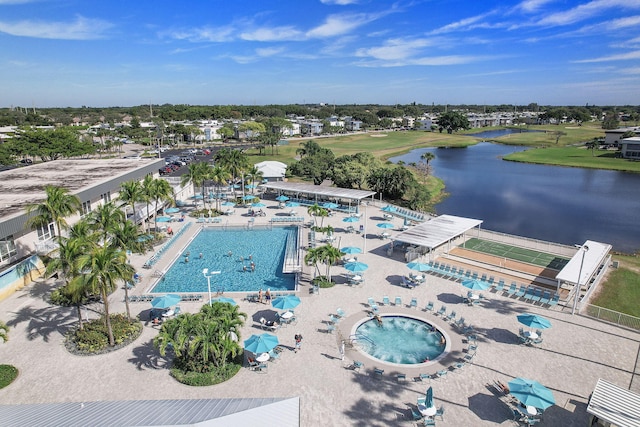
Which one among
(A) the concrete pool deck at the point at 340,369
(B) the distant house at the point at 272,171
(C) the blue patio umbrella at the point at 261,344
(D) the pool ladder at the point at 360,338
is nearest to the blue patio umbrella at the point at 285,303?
(A) the concrete pool deck at the point at 340,369

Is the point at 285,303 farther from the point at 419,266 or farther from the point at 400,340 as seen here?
the point at 419,266

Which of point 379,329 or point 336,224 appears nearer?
point 379,329

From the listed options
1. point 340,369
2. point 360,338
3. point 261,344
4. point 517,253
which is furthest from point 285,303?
point 517,253

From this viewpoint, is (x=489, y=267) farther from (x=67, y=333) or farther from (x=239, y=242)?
(x=67, y=333)

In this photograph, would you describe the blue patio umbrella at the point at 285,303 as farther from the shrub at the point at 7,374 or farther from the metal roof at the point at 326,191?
the metal roof at the point at 326,191

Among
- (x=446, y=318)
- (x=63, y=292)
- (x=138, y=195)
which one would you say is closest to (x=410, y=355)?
(x=446, y=318)

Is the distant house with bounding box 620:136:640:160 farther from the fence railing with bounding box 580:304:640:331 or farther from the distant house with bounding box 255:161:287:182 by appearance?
the fence railing with bounding box 580:304:640:331
